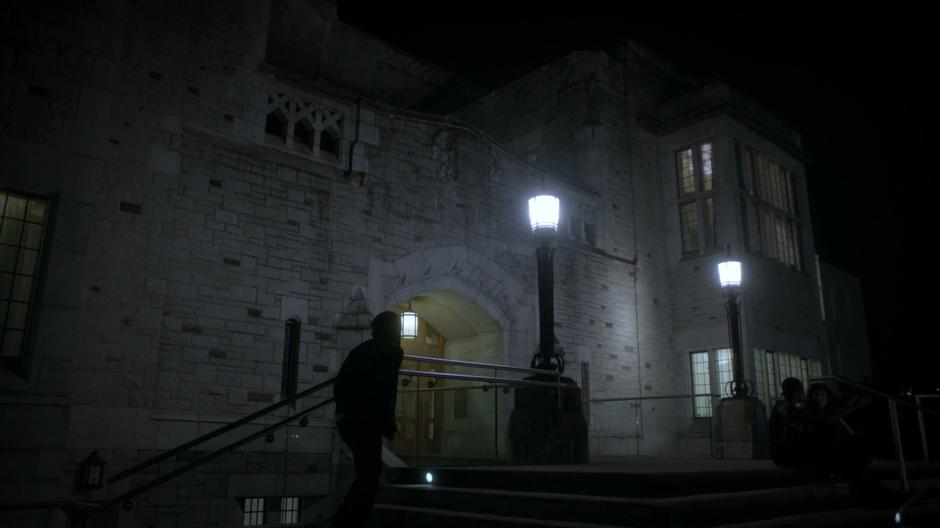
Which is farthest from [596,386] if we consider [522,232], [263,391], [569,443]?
[263,391]

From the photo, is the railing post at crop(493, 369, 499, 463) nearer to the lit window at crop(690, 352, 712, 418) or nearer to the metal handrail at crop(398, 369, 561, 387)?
the metal handrail at crop(398, 369, 561, 387)

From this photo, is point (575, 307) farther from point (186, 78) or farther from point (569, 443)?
point (186, 78)

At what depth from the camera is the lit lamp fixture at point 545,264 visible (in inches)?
357

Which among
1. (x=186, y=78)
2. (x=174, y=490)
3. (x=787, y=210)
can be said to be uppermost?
(x=787, y=210)

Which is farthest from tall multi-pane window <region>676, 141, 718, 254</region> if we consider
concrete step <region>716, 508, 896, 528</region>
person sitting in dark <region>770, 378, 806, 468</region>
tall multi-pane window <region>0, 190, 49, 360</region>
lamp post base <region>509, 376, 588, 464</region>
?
tall multi-pane window <region>0, 190, 49, 360</region>

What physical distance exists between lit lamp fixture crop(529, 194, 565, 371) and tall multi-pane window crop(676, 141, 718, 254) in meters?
8.79

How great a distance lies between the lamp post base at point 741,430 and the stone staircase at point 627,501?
529 cm

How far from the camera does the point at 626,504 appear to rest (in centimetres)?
499

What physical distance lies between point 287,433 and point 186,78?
5589 mm

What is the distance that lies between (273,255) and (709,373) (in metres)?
11.0

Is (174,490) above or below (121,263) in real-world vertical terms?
below

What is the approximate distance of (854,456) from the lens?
6.60 meters

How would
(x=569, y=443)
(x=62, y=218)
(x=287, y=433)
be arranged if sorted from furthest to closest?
(x=569, y=443) < (x=62, y=218) < (x=287, y=433)

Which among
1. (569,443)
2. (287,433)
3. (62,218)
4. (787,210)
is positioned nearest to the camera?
(287,433)
